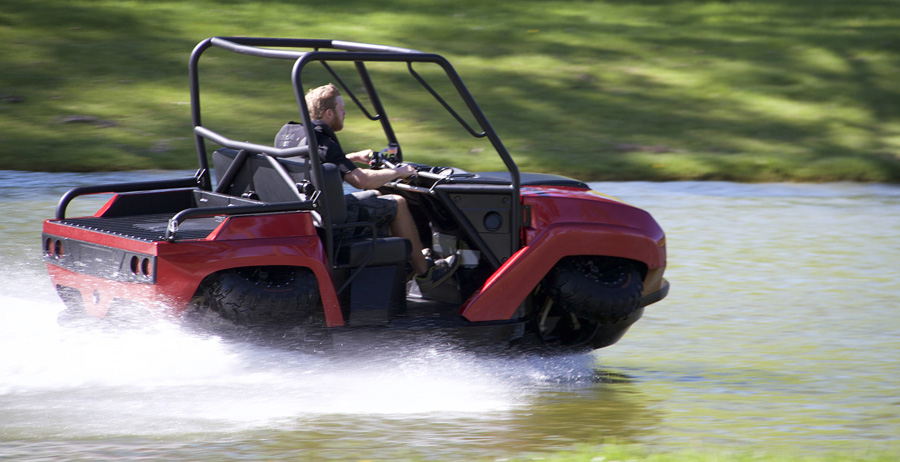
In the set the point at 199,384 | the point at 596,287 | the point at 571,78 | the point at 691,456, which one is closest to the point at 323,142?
the point at 199,384

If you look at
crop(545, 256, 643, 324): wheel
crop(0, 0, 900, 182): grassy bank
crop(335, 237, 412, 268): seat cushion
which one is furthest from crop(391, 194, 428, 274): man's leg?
crop(0, 0, 900, 182): grassy bank

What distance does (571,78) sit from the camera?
55.9ft

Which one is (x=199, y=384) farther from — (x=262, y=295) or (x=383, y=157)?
(x=383, y=157)

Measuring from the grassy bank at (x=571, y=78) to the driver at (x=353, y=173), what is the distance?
7.64 m

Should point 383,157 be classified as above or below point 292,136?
below

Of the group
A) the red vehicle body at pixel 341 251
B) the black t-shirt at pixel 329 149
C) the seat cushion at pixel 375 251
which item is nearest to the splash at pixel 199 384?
the red vehicle body at pixel 341 251

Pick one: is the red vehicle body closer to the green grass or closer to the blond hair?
the blond hair

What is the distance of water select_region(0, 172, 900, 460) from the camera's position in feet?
15.4

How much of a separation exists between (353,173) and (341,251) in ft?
1.33

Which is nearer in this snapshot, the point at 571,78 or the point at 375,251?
the point at 375,251

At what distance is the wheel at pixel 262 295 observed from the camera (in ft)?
16.3

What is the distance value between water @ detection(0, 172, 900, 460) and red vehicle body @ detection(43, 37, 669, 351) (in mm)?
194

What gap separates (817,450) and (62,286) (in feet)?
11.3

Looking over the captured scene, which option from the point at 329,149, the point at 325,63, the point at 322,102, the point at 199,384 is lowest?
the point at 199,384
